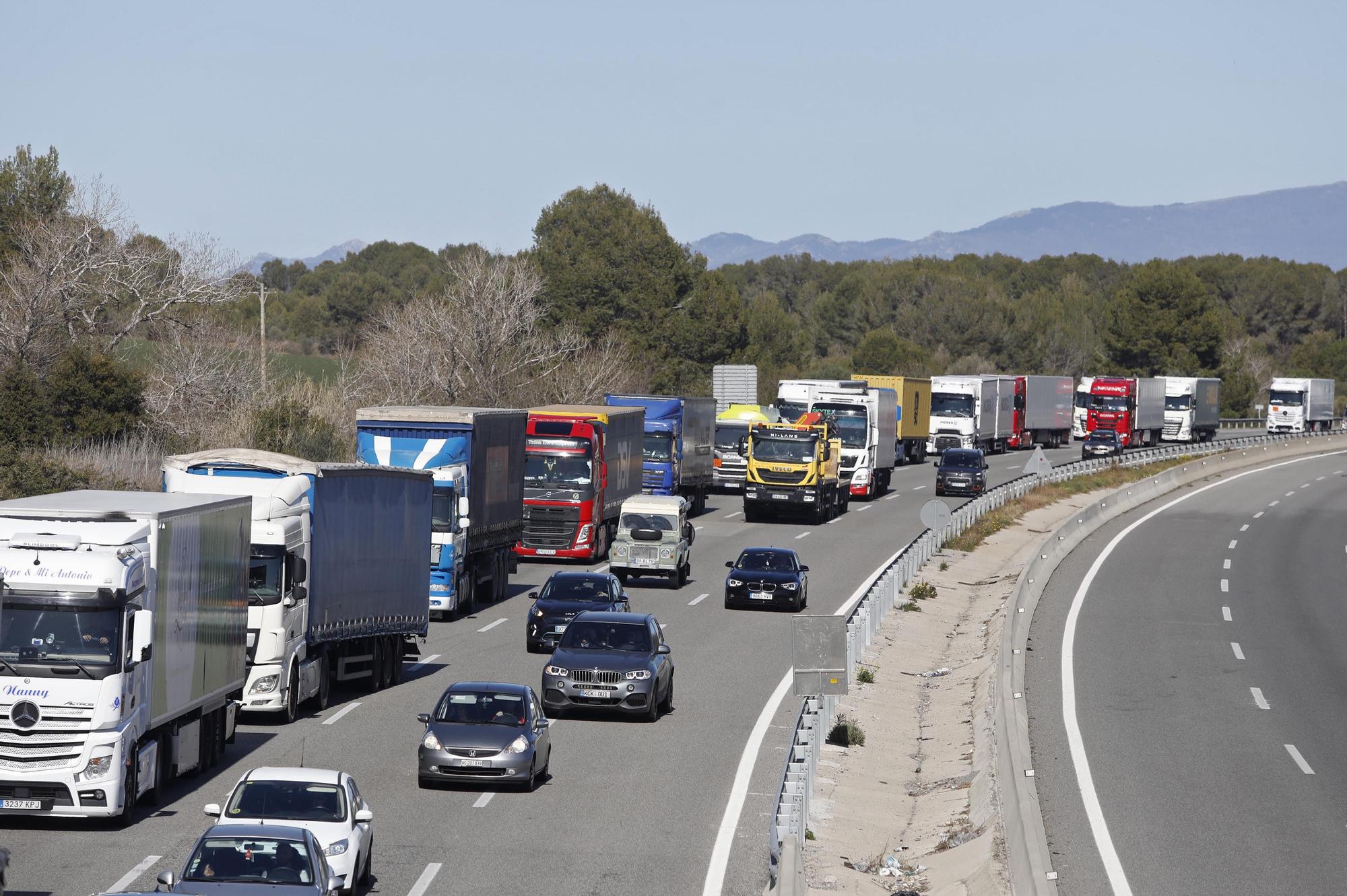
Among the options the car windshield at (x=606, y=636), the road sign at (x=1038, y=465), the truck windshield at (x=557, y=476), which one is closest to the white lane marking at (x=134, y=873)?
the car windshield at (x=606, y=636)

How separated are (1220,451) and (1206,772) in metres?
68.6

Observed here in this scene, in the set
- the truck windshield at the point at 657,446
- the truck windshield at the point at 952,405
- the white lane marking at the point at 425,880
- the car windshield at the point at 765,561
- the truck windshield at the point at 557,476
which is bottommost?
the white lane marking at the point at 425,880

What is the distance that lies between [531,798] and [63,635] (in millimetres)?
5494

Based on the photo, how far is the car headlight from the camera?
15922mm

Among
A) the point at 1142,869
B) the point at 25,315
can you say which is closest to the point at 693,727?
the point at 1142,869

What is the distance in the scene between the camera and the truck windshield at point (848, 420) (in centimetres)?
6116

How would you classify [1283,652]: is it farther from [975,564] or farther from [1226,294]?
[1226,294]

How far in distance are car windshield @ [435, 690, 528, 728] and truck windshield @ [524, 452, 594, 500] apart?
22.2 m

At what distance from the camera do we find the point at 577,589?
98.1ft

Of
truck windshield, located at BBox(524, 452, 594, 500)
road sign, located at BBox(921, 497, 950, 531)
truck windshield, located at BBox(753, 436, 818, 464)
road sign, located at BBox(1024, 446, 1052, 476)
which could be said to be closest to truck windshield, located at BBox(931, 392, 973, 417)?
road sign, located at BBox(1024, 446, 1052, 476)

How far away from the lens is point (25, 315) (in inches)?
2063

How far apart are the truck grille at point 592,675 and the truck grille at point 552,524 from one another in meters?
18.3

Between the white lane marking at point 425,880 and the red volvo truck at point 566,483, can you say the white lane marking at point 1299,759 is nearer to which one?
the white lane marking at point 425,880

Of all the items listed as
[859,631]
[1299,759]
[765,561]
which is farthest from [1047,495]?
[1299,759]
